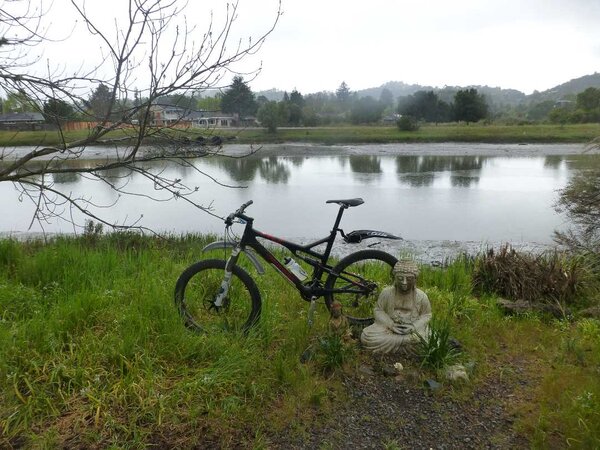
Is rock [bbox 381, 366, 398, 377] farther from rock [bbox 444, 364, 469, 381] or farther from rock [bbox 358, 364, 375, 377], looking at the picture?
rock [bbox 444, 364, 469, 381]

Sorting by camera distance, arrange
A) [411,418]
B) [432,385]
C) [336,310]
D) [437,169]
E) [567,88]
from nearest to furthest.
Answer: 1. [411,418]
2. [432,385]
3. [336,310]
4. [437,169]
5. [567,88]

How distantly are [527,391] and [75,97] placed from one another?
11.1ft

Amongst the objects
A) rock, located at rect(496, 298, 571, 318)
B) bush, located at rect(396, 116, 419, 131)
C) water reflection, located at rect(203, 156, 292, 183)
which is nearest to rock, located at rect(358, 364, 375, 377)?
rock, located at rect(496, 298, 571, 318)

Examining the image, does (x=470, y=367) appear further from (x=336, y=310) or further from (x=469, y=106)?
(x=469, y=106)

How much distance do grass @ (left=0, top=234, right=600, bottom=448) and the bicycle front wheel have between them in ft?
0.39

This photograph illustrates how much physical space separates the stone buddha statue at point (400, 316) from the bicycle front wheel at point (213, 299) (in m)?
0.84

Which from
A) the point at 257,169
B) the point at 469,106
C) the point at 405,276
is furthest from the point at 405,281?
the point at 469,106

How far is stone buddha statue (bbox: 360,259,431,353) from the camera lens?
327cm

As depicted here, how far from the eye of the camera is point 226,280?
3.39 meters

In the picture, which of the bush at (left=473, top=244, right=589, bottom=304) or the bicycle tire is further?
the bush at (left=473, top=244, right=589, bottom=304)

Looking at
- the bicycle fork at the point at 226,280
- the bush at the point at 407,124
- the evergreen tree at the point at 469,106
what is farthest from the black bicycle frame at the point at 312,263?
the evergreen tree at the point at 469,106

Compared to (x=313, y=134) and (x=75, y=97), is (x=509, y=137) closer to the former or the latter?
(x=313, y=134)

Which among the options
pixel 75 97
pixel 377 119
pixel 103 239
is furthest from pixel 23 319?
pixel 377 119

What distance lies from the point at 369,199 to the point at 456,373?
1120 cm
